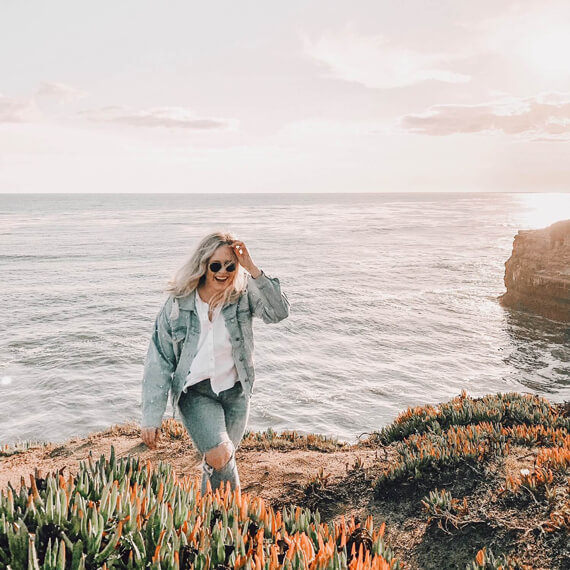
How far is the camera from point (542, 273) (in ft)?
90.1

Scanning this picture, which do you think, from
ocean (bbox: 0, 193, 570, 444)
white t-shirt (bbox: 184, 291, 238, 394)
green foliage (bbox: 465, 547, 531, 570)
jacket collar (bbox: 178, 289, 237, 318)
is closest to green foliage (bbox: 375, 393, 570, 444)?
green foliage (bbox: 465, 547, 531, 570)

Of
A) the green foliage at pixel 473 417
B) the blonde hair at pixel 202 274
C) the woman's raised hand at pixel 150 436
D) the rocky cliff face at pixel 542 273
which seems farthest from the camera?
the rocky cliff face at pixel 542 273

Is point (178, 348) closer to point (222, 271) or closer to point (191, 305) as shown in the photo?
point (191, 305)

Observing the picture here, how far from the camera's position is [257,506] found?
3.12 meters

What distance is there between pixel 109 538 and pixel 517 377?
55.9 ft

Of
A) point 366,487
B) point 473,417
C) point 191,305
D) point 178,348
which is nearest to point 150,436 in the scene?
point 178,348

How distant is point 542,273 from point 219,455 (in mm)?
27685

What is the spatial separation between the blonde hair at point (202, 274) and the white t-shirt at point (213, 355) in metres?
0.10

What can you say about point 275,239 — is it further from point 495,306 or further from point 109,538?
point 109,538

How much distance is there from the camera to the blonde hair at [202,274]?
4.10m

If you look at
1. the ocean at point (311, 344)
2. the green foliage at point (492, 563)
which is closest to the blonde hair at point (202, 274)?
the ocean at point (311, 344)

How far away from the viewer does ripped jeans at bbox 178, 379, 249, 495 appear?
3875mm

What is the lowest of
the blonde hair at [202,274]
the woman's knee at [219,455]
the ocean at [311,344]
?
the ocean at [311,344]

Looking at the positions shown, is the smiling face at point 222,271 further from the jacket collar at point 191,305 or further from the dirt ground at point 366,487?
the dirt ground at point 366,487
